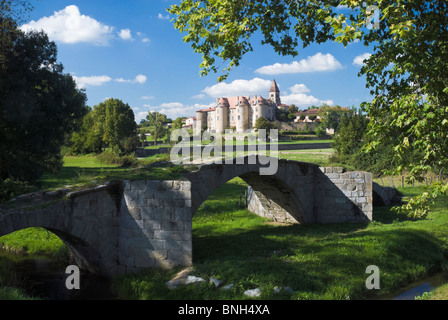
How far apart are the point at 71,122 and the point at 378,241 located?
56.3ft

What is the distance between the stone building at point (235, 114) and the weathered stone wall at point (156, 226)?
73.0 m

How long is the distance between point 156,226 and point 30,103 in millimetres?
11134

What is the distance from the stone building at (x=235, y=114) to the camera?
281ft

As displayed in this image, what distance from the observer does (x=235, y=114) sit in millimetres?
88500

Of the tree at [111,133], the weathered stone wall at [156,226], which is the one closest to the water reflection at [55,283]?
the weathered stone wall at [156,226]

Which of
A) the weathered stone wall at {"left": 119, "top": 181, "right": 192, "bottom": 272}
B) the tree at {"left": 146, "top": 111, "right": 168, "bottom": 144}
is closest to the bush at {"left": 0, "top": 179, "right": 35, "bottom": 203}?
the weathered stone wall at {"left": 119, "top": 181, "right": 192, "bottom": 272}

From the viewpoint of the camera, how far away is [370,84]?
827cm

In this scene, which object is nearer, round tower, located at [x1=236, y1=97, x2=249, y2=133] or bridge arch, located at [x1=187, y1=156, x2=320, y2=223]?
bridge arch, located at [x1=187, y1=156, x2=320, y2=223]

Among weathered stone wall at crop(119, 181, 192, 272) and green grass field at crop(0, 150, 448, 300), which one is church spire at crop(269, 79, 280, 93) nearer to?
green grass field at crop(0, 150, 448, 300)

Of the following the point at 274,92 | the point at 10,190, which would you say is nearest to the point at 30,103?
the point at 10,190

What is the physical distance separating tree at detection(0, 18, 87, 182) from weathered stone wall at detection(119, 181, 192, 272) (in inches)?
402

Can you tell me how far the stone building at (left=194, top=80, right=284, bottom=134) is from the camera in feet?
281

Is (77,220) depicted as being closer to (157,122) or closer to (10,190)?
(10,190)

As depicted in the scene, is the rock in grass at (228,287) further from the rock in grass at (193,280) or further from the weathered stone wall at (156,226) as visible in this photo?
the weathered stone wall at (156,226)
